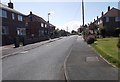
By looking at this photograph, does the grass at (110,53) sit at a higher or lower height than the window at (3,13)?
lower

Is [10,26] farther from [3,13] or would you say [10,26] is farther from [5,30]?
[3,13]

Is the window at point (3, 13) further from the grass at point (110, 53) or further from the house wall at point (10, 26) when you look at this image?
the grass at point (110, 53)

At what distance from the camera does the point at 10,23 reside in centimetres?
4816

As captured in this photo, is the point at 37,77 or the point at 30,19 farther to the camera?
the point at 30,19

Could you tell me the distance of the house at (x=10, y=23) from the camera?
1726 inches

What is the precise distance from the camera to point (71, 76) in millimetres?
10797

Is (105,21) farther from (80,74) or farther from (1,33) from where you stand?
(80,74)

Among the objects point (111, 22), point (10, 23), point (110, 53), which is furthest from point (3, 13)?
point (111, 22)

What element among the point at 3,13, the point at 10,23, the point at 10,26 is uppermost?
the point at 3,13

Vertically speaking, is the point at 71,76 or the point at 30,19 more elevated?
the point at 30,19

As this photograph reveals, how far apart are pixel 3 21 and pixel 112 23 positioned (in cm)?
3880

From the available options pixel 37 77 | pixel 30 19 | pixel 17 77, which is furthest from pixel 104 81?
pixel 30 19

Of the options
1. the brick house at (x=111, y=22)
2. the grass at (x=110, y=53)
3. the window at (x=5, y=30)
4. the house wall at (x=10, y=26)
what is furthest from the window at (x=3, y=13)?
the brick house at (x=111, y=22)

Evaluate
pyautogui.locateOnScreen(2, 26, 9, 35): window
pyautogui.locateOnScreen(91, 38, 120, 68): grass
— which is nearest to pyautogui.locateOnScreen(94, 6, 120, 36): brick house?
pyautogui.locateOnScreen(2, 26, 9, 35): window
